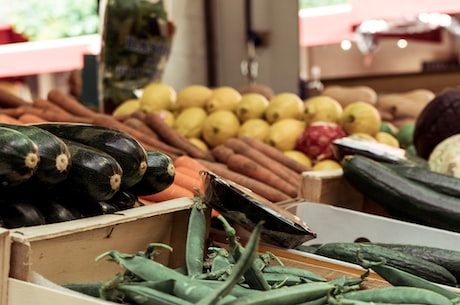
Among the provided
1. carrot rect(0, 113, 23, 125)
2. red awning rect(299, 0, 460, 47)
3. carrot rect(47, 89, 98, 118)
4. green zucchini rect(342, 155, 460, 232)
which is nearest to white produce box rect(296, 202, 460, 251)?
green zucchini rect(342, 155, 460, 232)

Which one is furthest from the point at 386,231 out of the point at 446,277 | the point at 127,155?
the point at 127,155

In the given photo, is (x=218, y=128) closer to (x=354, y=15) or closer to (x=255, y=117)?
(x=255, y=117)

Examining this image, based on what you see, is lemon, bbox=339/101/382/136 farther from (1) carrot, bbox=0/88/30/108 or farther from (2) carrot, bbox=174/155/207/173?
(1) carrot, bbox=0/88/30/108

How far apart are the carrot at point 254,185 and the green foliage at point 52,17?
2.58 meters

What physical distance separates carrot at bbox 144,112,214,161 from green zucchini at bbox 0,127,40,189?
142 cm

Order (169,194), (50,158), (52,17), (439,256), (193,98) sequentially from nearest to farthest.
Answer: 1. (50,158)
2. (439,256)
3. (169,194)
4. (193,98)
5. (52,17)

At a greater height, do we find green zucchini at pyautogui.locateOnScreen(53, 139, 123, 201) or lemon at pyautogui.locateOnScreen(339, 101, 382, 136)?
green zucchini at pyautogui.locateOnScreen(53, 139, 123, 201)

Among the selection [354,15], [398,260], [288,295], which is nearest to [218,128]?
[398,260]

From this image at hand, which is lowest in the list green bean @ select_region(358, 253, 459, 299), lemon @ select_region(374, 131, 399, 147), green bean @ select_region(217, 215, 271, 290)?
lemon @ select_region(374, 131, 399, 147)

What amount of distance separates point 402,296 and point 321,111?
1.99 metres

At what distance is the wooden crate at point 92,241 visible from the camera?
4.49 ft

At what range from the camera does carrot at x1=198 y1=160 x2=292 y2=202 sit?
2.43m

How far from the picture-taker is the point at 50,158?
1463 millimetres

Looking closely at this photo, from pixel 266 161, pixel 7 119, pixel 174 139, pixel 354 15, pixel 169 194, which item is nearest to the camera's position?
pixel 169 194
